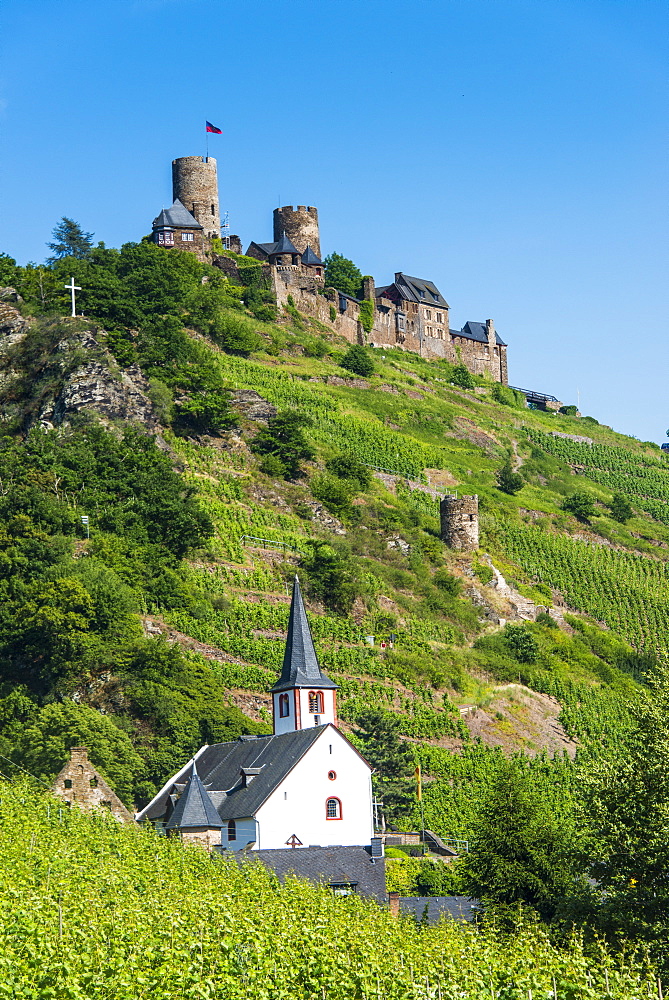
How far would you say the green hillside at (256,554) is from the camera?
51.8 metres

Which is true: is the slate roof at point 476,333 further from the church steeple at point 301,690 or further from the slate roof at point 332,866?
the slate roof at point 332,866

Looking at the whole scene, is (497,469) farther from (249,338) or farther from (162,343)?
(162,343)

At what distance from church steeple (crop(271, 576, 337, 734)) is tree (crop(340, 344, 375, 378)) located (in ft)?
148

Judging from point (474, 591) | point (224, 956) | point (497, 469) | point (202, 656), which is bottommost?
point (224, 956)

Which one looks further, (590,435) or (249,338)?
(590,435)

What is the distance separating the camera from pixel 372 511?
249 feet

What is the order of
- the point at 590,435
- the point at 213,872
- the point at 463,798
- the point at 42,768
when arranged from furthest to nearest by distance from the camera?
the point at 590,435
the point at 463,798
the point at 42,768
the point at 213,872

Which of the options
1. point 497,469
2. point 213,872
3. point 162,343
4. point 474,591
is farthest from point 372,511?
point 213,872

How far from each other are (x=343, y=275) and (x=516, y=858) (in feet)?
246

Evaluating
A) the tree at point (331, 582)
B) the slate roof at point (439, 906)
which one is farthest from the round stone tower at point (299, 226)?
the slate roof at point (439, 906)

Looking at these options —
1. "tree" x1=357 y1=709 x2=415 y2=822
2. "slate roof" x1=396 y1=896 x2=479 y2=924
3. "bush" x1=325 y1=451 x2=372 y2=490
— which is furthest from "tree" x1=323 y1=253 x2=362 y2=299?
"slate roof" x1=396 y1=896 x2=479 y2=924

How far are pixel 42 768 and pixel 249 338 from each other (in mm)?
46897

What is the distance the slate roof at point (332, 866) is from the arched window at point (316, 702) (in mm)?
9901

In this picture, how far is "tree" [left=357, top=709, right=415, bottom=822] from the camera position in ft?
166
